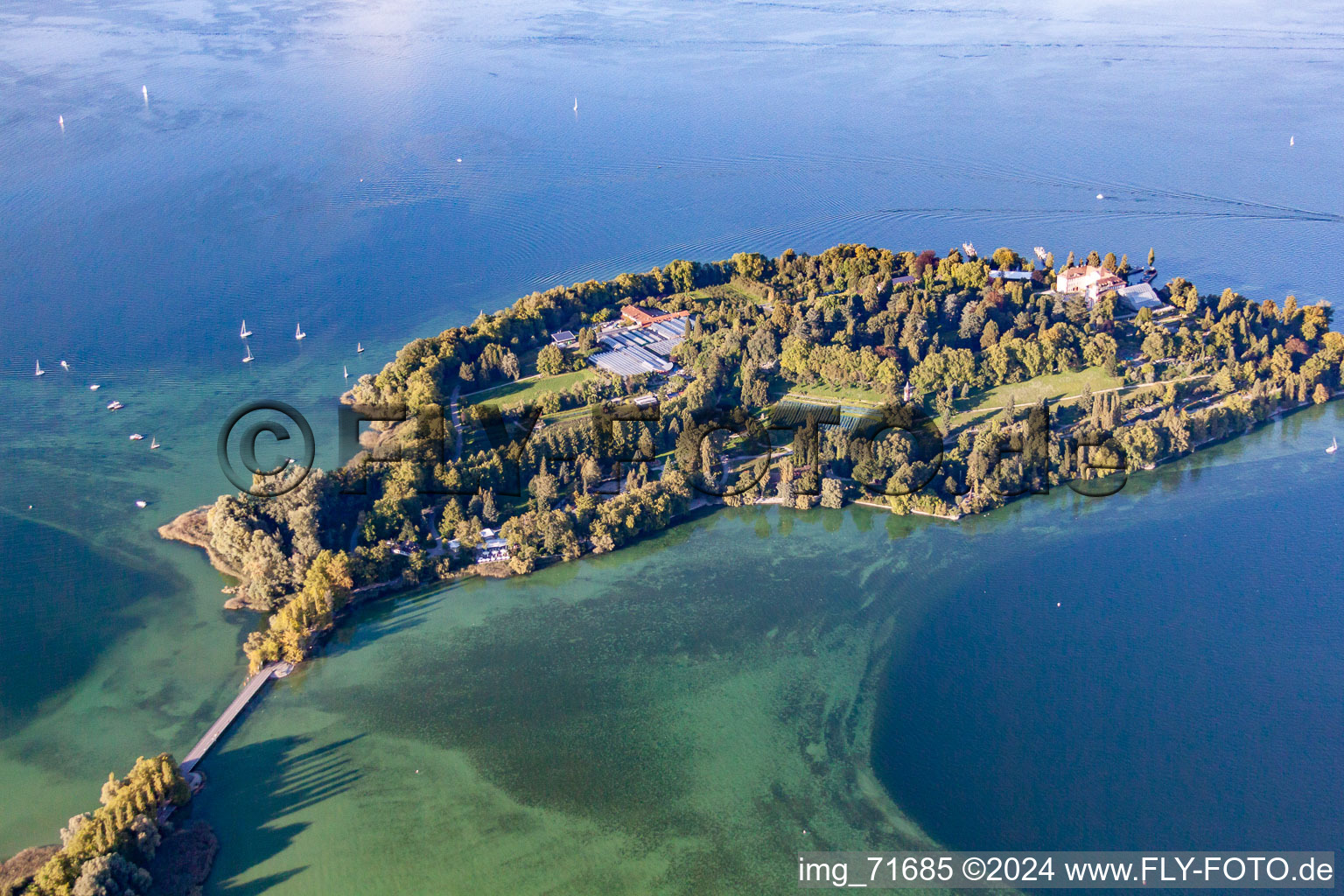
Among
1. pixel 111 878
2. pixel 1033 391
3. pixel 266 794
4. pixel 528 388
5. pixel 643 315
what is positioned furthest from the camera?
pixel 643 315

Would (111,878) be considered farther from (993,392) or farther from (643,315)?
(993,392)

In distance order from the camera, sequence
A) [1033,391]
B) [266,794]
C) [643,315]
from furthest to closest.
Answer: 1. [643,315]
2. [1033,391]
3. [266,794]

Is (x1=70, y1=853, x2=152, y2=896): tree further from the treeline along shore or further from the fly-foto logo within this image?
the fly-foto logo

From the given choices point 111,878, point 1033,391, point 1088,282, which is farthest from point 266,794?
point 1088,282

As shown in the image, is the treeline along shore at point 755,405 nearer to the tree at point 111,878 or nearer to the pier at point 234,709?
the pier at point 234,709

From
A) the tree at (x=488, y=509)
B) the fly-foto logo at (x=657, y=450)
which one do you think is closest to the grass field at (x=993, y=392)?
the fly-foto logo at (x=657, y=450)

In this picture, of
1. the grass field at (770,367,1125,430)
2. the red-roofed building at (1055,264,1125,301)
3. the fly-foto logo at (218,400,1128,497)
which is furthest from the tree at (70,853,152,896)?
the red-roofed building at (1055,264,1125,301)
